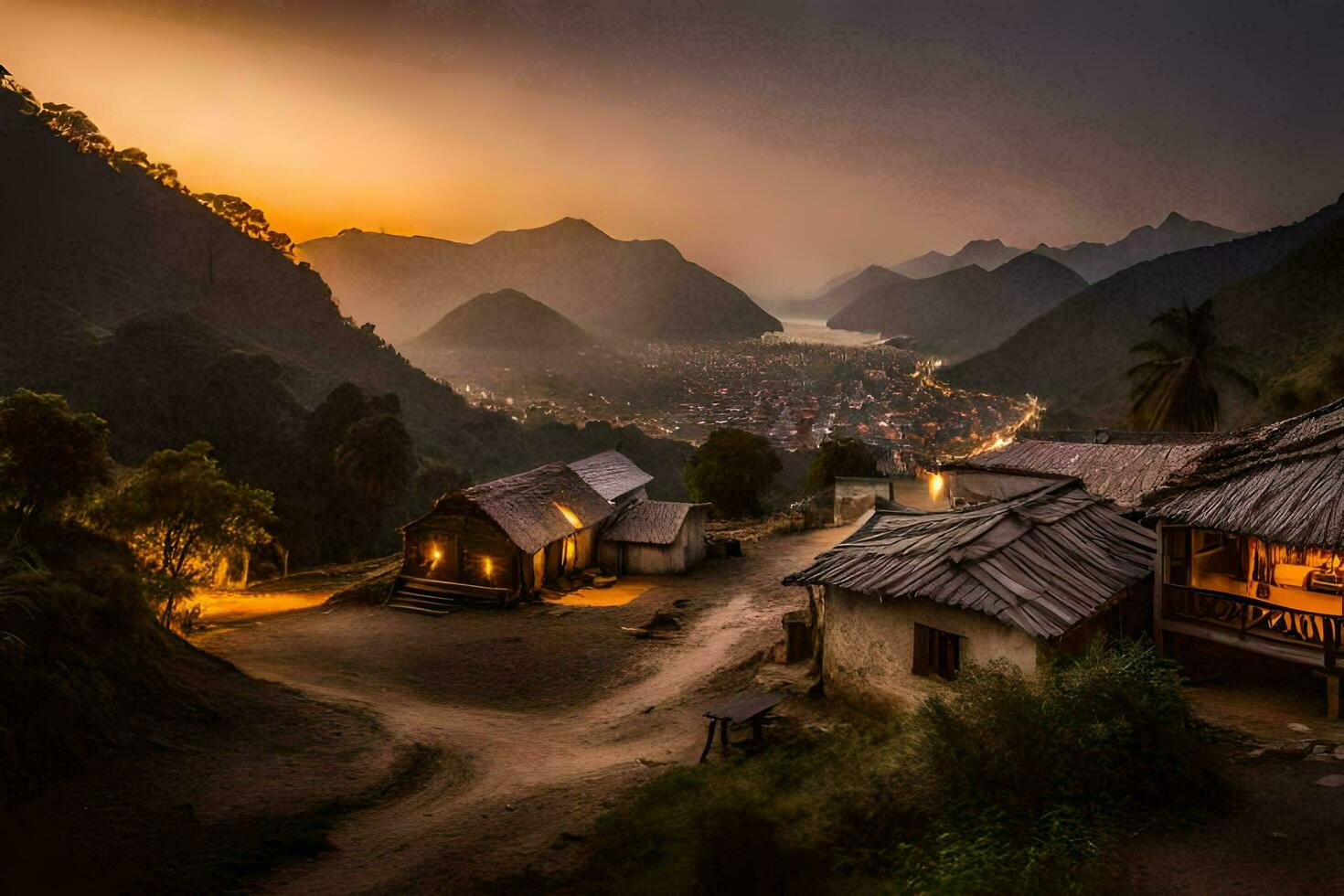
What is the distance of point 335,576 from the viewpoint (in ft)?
124

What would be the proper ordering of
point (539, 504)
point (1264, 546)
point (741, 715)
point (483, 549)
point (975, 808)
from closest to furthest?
point (975, 808) < point (741, 715) < point (1264, 546) < point (483, 549) < point (539, 504)

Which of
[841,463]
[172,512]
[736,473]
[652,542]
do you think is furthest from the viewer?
[841,463]

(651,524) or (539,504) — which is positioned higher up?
(539,504)

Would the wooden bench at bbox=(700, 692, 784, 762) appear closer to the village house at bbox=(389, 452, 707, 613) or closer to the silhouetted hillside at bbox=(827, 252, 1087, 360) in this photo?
the village house at bbox=(389, 452, 707, 613)

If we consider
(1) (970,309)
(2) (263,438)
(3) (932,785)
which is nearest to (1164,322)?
(3) (932,785)

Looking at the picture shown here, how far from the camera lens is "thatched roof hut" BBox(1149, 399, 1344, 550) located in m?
11.3

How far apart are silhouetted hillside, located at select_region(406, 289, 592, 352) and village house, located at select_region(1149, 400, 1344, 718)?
175m

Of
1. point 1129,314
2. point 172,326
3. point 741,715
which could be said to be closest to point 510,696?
point 741,715

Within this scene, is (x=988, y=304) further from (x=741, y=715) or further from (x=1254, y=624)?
(x=741, y=715)

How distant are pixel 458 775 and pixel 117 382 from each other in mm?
65389

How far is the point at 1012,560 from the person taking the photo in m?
12.6

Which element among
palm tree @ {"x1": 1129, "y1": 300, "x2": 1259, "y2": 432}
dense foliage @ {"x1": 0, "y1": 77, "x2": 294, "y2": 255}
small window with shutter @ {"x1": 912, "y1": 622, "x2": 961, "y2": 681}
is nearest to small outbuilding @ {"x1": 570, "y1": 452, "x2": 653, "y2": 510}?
small window with shutter @ {"x1": 912, "y1": 622, "x2": 961, "y2": 681}

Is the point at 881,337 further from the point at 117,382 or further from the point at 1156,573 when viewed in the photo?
the point at 1156,573

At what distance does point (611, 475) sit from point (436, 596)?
55.7ft
